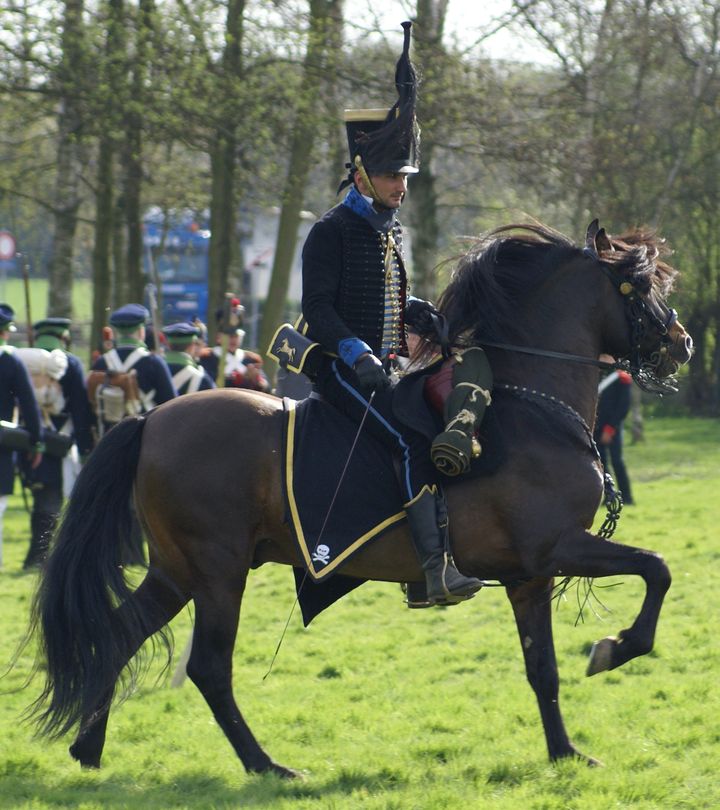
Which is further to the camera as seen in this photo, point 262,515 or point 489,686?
point 489,686

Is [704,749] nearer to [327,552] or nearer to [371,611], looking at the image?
[327,552]

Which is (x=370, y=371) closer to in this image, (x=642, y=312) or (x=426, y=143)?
(x=642, y=312)

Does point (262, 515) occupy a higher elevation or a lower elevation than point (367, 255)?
lower

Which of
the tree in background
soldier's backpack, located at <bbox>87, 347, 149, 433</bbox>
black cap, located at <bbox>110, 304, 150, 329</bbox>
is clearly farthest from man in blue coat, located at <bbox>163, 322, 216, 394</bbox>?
the tree in background

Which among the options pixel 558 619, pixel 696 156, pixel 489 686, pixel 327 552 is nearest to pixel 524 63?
pixel 696 156

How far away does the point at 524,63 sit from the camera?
21859 millimetres

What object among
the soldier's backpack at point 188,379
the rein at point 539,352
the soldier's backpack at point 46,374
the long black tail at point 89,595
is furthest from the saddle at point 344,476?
the soldier's backpack at point 188,379

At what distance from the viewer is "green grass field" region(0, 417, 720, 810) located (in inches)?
230

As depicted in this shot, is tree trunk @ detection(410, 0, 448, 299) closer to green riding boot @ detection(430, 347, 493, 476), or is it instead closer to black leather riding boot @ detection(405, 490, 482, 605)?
green riding boot @ detection(430, 347, 493, 476)

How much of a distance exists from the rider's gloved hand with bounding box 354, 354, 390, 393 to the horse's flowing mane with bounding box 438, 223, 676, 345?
59 centimetres

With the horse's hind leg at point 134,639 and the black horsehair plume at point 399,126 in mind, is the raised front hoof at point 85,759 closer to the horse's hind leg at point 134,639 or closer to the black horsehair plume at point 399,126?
the horse's hind leg at point 134,639

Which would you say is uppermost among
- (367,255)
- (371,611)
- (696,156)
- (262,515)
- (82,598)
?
(696,156)

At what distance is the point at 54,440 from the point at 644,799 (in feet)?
24.8

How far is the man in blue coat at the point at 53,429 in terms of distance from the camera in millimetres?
12398
